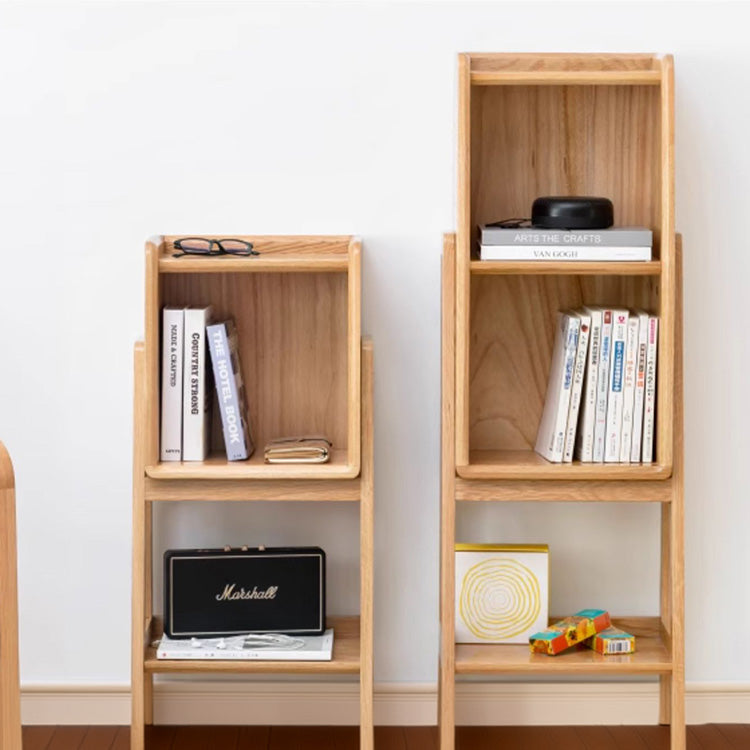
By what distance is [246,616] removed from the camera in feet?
8.31

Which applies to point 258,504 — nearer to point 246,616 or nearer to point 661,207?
point 246,616

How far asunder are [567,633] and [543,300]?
2.27 ft

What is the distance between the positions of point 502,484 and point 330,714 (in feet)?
2.24

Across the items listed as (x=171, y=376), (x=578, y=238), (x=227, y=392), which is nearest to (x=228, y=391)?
(x=227, y=392)

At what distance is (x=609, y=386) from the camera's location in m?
2.42

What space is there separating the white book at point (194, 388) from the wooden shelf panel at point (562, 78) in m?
0.71

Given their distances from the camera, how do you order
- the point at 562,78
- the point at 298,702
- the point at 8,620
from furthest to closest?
the point at 298,702
the point at 562,78
the point at 8,620

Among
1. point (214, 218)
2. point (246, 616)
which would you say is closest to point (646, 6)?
point (214, 218)

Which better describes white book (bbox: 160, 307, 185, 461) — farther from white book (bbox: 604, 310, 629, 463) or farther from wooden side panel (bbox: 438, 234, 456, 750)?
white book (bbox: 604, 310, 629, 463)

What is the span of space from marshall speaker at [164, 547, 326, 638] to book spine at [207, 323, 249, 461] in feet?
0.74

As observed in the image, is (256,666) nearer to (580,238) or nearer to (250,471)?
(250,471)

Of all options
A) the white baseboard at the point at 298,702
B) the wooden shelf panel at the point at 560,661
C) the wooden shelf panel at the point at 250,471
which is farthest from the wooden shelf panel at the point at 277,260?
the white baseboard at the point at 298,702

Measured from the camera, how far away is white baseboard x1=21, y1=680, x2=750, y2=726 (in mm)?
2723

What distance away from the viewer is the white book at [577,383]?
7.90ft
